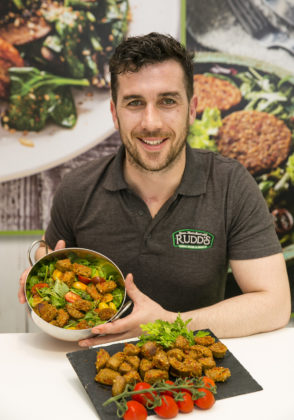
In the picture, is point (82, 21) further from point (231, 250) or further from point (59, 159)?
point (231, 250)

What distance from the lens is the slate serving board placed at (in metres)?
0.98

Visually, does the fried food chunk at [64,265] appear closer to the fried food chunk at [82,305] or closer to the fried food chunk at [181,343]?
the fried food chunk at [82,305]

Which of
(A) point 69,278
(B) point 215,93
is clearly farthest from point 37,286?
(B) point 215,93

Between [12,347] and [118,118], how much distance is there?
91cm

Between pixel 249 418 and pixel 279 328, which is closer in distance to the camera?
pixel 249 418

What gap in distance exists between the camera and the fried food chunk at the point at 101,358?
3.54 ft

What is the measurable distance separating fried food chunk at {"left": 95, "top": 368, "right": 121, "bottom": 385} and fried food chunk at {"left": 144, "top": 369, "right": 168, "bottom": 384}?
71 millimetres

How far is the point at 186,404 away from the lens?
958 mm

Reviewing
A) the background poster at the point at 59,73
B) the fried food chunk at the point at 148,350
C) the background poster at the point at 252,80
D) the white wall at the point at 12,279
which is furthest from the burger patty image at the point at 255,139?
the fried food chunk at the point at 148,350

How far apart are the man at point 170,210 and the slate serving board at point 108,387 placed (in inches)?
10.5

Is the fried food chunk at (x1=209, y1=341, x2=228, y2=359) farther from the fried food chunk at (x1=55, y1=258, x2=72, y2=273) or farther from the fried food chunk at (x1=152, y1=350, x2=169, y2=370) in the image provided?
the fried food chunk at (x1=55, y1=258, x2=72, y2=273)

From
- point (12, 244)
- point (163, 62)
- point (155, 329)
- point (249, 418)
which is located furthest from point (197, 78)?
point (249, 418)

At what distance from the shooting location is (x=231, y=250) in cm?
167

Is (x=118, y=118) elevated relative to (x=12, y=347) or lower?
elevated
